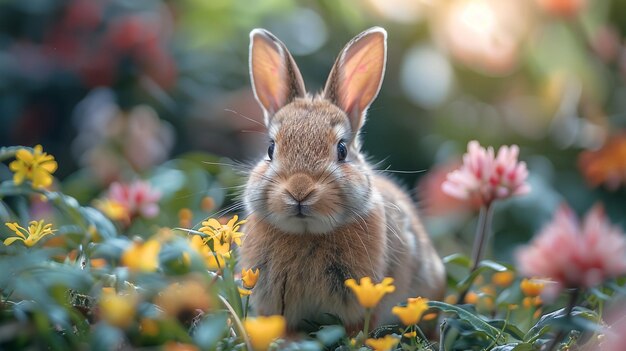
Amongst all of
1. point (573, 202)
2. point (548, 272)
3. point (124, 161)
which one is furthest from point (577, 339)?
point (124, 161)

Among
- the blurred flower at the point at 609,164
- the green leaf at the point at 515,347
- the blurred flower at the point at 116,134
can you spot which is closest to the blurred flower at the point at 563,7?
the blurred flower at the point at 609,164

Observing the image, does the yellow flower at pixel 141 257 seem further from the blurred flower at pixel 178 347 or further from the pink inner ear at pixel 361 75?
the pink inner ear at pixel 361 75

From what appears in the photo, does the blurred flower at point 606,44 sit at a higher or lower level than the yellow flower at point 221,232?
higher

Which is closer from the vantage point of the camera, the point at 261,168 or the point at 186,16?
the point at 261,168

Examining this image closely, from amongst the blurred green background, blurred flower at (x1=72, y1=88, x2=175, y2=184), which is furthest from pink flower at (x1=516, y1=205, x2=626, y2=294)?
blurred flower at (x1=72, y1=88, x2=175, y2=184)

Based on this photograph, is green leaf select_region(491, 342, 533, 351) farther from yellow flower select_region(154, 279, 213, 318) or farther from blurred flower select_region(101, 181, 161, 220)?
blurred flower select_region(101, 181, 161, 220)

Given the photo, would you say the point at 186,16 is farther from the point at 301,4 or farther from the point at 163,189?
the point at 163,189
